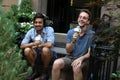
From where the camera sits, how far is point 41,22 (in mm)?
6000

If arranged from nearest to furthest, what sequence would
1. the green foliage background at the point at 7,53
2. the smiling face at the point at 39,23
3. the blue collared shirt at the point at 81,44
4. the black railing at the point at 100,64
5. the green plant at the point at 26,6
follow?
the green foliage background at the point at 7,53 < the black railing at the point at 100,64 < the blue collared shirt at the point at 81,44 < the smiling face at the point at 39,23 < the green plant at the point at 26,6

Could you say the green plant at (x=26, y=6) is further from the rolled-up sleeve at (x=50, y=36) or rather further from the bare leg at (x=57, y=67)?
the bare leg at (x=57, y=67)

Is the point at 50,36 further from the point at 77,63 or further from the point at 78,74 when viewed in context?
the point at 78,74

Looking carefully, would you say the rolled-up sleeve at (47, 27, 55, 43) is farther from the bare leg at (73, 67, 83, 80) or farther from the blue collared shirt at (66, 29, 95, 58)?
the bare leg at (73, 67, 83, 80)

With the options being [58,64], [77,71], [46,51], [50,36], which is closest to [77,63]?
[77,71]

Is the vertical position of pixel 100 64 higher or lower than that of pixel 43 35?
lower

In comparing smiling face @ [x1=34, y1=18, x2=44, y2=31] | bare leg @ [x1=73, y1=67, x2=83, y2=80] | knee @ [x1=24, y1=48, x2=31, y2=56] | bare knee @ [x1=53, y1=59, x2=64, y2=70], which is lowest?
bare leg @ [x1=73, y1=67, x2=83, y2=80]

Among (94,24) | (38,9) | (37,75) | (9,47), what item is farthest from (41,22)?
(9,47)

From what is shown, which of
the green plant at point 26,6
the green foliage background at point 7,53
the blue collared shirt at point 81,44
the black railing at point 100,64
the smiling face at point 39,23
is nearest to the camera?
the green foliage background at point 7,53

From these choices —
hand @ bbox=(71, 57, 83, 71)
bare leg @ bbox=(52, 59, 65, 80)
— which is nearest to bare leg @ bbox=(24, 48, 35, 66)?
bare leg @ bbox=(52, 59, 65, 80)

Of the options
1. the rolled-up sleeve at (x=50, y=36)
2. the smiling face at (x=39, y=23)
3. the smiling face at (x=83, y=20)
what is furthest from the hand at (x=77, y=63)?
the smiling face at (x=39, y=23)

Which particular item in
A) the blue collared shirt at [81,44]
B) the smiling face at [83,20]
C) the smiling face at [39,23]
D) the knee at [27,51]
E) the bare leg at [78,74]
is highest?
the smiling face at [83,20]

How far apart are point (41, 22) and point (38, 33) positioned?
228 millimetres

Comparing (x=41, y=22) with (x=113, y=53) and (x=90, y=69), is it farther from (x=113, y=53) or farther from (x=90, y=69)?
(x=113, y=53)
